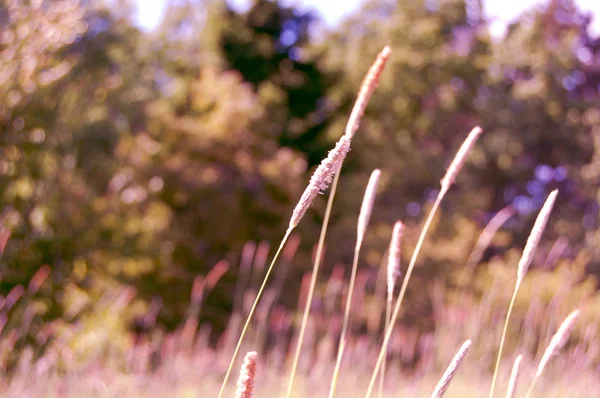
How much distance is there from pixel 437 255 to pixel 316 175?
49.3 feet

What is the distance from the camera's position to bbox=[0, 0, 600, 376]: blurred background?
10.4 meters

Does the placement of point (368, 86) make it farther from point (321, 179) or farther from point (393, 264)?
point (321, 179)

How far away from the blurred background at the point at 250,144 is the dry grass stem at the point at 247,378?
4.38 m

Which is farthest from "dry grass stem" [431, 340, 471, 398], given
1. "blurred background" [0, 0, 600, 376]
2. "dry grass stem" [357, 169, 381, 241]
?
"blurred background" [0, 0, 600, 376]

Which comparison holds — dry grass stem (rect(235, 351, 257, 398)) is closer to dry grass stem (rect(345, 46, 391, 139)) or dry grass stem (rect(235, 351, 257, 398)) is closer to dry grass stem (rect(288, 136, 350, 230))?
dry grass stem (rect(288, 136, 350, 230))

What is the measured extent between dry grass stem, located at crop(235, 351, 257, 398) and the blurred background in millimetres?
4383

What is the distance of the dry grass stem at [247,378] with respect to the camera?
1.16 metres

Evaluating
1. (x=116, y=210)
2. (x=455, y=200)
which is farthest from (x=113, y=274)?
(x=455, y=200)

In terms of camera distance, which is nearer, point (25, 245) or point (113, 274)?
point (25, 245)

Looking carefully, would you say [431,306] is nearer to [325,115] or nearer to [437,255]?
[437,255]

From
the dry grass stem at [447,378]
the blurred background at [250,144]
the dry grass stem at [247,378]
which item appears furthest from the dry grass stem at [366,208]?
the blurred background at [250,144]

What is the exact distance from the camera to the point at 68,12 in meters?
10.6

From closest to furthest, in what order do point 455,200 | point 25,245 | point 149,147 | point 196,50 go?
1. point 25,245
2. point 149,147
3. point 455,200
4. point 196,50

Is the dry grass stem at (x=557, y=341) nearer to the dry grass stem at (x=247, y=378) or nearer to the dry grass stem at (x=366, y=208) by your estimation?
the dry grass stem at (x=366, y=208)
